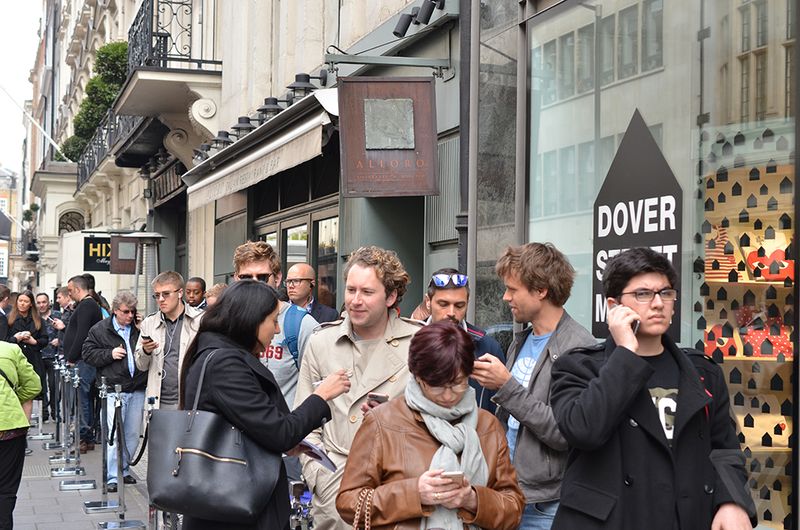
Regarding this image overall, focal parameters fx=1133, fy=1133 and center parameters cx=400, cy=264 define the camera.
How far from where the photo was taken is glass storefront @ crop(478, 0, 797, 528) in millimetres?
4699

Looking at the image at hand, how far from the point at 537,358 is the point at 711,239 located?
1341 millimetres

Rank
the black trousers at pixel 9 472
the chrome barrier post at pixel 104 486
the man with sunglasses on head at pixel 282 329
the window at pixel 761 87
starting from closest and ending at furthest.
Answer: the window at pixel 761 87, the man with sunglasses on head at pixel 282 329, the black trousers at pixel 9 472, the chrome barrier post at pixel 104 486

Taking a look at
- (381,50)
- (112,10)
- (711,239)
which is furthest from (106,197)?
(711,239)

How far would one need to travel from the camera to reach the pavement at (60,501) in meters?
9.61

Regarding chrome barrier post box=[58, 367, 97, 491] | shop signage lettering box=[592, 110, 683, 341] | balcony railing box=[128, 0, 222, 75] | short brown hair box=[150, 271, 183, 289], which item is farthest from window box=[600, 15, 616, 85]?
balcony railing box=[128, 0, 222, 75]

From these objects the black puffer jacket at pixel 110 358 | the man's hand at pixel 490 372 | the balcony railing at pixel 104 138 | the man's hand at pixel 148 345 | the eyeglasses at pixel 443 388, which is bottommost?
the black puffer jacket at pixel 110 358

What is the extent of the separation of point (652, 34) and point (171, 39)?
548 inches

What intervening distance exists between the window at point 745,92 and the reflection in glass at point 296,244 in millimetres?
9341

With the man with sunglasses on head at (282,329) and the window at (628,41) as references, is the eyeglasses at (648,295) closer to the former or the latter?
the window at (628,41)

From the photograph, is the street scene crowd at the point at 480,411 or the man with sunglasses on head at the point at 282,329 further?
the man with sunglasses on head at the point at 282,329

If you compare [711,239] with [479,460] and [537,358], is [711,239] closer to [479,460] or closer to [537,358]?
[537,358]

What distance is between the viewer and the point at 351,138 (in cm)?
880

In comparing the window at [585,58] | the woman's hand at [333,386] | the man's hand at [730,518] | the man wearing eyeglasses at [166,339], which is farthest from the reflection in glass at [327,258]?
the man's hand at [730,518]

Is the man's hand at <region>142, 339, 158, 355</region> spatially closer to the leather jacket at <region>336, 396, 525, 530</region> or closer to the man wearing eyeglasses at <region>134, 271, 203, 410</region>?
the man wearing eyeglasses at <region>134, 271, 203, 410</region>
